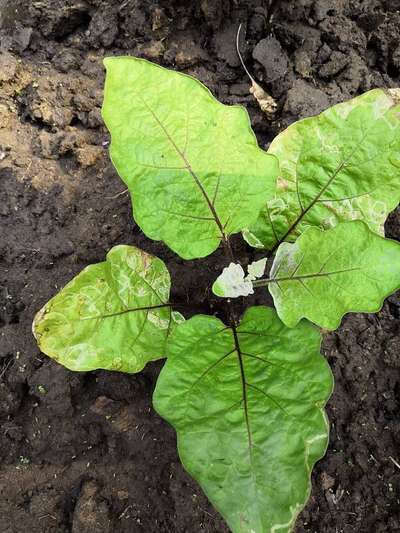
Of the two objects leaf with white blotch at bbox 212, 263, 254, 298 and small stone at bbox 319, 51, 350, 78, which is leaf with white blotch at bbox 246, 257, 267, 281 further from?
small stone at bbox 319, 51, 350, 78

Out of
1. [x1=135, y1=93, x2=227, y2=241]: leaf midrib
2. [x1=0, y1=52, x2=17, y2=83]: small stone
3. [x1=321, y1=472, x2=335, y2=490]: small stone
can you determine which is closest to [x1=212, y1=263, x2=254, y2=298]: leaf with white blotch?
[x1=135, y1=93, x2=227, y2=241]: leaf midrib

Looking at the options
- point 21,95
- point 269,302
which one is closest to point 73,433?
point 269,302

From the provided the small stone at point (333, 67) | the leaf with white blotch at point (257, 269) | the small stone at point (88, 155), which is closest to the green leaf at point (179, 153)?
the leaf with white blotch at point (257, 269)

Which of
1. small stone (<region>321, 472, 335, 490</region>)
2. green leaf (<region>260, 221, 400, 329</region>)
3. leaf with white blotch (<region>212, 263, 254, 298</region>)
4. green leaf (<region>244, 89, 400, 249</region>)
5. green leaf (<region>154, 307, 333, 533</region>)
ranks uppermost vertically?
green leaf (<region>244, 89, 400, 249</region>)

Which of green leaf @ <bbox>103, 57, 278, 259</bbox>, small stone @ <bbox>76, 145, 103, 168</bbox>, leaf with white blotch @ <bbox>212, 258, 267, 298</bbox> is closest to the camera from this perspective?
green leaf @ <bbox>103, 57, 278, 259</bbox>

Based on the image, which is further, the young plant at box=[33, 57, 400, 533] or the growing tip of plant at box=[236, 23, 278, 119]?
the growing tip of plant at box=[236, 23, 278, 119]

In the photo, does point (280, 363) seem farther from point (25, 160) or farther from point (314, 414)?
point (25, 160)
